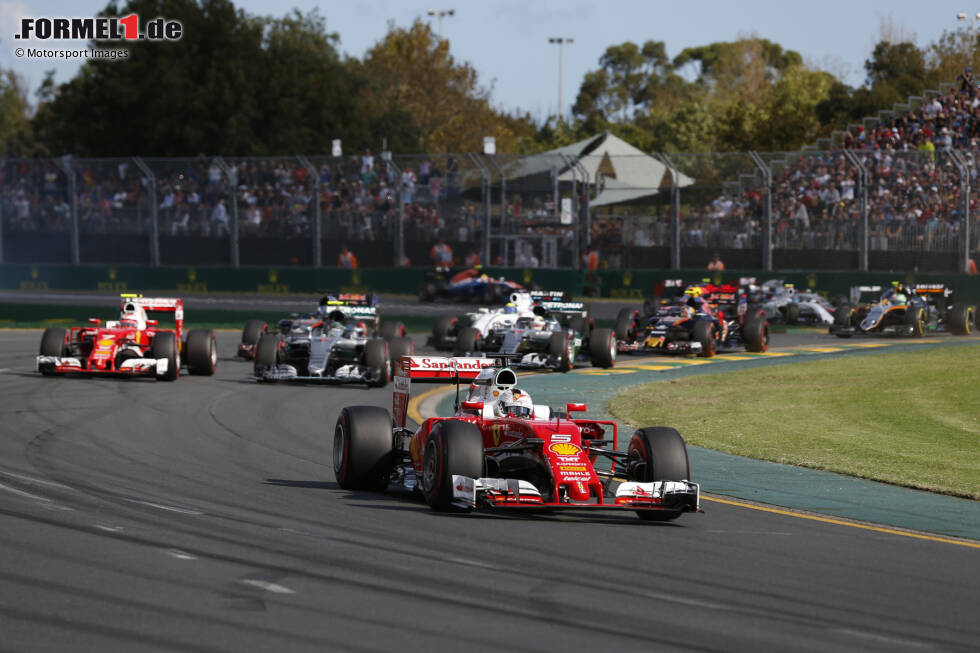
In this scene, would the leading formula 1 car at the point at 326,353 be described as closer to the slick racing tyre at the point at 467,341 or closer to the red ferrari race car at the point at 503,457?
the slick racing tyre at the point at 467,341

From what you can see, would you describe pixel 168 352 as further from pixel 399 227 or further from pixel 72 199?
pixel 72 199

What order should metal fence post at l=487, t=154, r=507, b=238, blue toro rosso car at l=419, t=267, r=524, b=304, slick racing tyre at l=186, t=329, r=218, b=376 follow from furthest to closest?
blue toro rosso car at l=419, t=267, r=524, b=304 < metal fence post at l=487, t=154, r=507, b=238 < slick racing tyre at l=186, t=329, r=218, b=376

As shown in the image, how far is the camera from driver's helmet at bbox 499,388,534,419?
41.2 ft

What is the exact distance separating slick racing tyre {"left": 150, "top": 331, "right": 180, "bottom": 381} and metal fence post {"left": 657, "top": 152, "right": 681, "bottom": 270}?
20457 millimetres

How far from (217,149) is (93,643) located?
63.6 metres

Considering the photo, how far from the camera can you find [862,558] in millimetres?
10070

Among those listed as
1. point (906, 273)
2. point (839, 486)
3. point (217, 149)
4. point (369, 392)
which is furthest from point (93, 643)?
point (217, 149)

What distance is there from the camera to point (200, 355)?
2542cm

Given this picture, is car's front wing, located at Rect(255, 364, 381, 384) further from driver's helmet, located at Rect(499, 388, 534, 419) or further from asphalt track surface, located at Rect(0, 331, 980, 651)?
driver's helmet, located at Rect(499, 388, 534, 419)

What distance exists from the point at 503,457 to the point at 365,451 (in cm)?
150

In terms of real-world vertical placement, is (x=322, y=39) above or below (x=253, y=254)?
above

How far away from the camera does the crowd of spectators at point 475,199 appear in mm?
39125

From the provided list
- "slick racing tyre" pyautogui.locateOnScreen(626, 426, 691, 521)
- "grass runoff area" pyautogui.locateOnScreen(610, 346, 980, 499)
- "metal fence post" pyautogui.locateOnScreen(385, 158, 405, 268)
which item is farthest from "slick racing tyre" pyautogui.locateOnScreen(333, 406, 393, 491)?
"metal fence post" pyautogui.locateOnScreen(385, 158, 405, 268)

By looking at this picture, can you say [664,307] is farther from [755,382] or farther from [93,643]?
[93,643]
